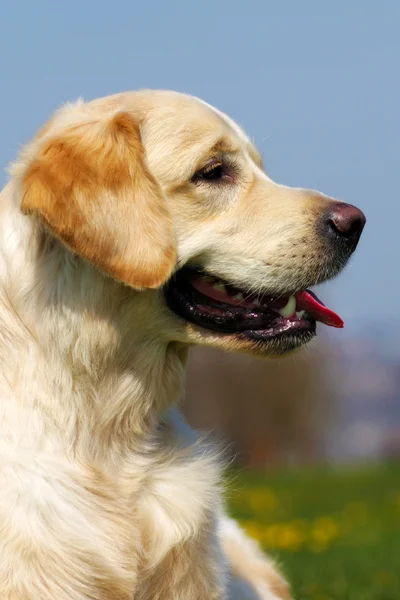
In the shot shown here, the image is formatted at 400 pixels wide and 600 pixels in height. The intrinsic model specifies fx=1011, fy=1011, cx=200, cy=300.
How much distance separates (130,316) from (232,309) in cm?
43

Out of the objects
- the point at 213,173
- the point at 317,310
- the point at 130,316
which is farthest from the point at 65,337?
the point at 317,310

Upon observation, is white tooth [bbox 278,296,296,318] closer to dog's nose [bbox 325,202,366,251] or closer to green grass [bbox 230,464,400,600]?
dog's nose [bbox 325,202,366,251]

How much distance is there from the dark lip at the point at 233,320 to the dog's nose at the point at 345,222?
37 cm

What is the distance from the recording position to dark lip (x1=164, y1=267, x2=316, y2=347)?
3830 millimetres

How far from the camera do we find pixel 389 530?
960 centimetres

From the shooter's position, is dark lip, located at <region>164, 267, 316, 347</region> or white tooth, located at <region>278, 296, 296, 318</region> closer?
dark lip, located at <region>164, 267, 316, 347</region>

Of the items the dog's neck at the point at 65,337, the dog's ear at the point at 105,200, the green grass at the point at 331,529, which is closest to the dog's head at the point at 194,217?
the dog's ear at the point at 105,200

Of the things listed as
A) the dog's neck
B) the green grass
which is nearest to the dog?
the dog's neck

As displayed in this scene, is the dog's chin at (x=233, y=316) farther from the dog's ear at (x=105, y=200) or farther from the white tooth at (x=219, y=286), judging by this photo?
the dog's ear at (x=105, y=200)

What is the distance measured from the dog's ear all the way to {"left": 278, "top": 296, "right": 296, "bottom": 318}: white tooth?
695 mm

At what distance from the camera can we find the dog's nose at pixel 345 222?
3.96 meters

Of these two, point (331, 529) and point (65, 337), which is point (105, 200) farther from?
point (331, 529)

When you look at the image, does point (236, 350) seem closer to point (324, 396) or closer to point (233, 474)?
point (233, 474)

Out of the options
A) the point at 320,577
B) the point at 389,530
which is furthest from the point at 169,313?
the point at 389,530
